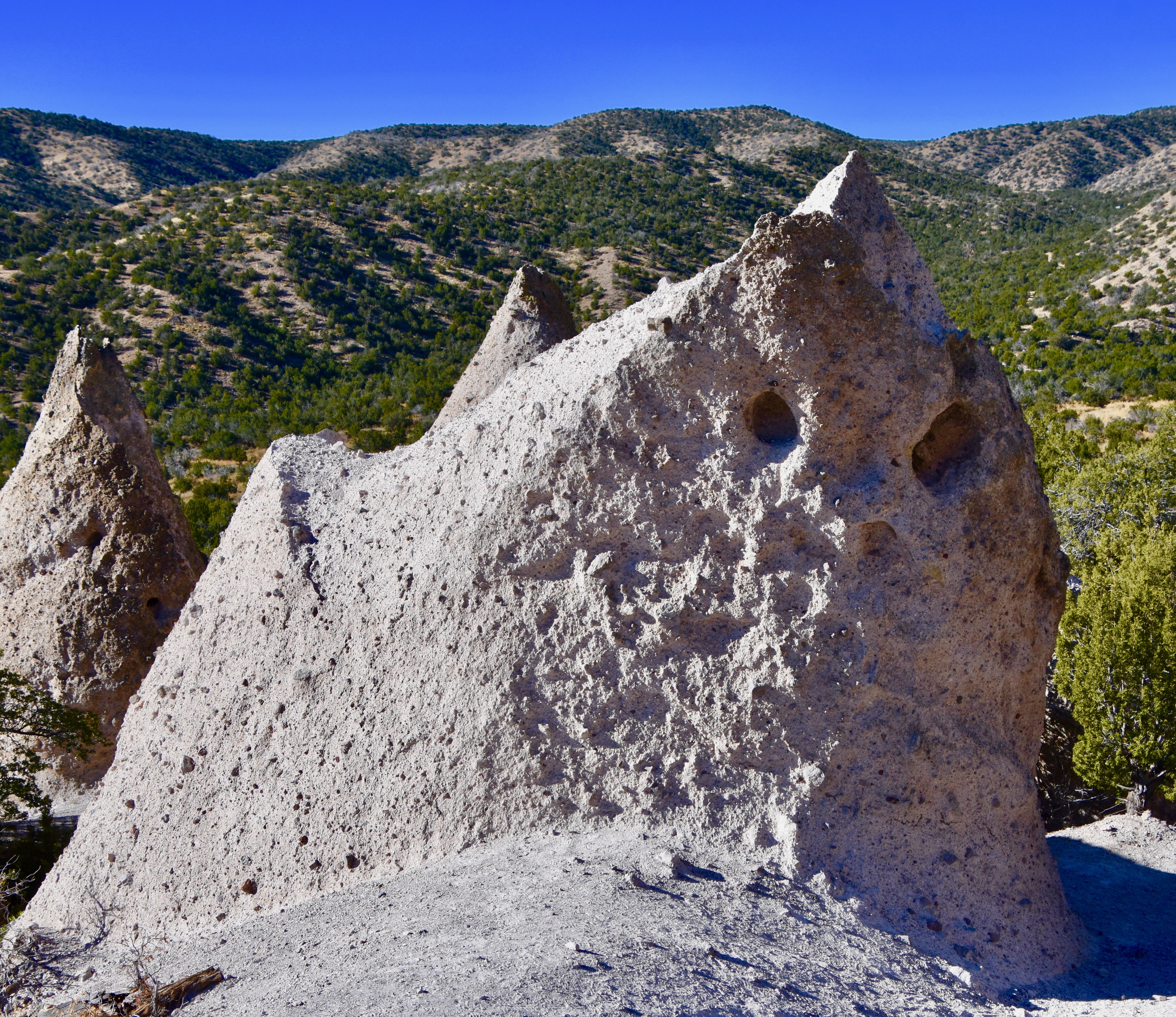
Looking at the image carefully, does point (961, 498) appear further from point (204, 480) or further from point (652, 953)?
point (204, 480)

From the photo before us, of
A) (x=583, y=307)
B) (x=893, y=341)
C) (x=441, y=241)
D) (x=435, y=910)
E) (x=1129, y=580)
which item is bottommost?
(x=435, y=910)

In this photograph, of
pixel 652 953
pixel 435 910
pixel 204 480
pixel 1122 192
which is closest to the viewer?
pixel 652 953

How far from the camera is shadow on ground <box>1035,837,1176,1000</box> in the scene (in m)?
4.18

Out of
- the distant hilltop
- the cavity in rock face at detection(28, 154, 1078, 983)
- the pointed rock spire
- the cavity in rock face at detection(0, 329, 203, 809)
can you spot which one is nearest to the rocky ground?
the cavity in rock face at detection(28, 154, 1078, 983)

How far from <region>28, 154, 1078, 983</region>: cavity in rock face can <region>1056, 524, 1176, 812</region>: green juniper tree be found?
367 centimetres

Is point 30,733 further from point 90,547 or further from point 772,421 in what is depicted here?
point 772,421

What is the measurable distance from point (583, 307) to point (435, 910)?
2716cm

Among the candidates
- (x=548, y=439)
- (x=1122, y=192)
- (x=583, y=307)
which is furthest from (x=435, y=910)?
(x=1122, y=192)

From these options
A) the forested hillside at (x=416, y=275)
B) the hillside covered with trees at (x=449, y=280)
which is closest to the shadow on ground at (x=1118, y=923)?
the hillside covered with trees at (x=449, y=280)

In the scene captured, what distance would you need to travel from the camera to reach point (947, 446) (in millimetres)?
4363

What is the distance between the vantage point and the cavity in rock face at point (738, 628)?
13.0 feet

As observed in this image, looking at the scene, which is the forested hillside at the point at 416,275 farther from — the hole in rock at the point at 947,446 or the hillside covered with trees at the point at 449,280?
the hole in rock at the point at 947,446

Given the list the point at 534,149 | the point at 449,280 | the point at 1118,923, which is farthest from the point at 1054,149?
the point at 1118,923

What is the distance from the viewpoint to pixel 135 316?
27.9 m
